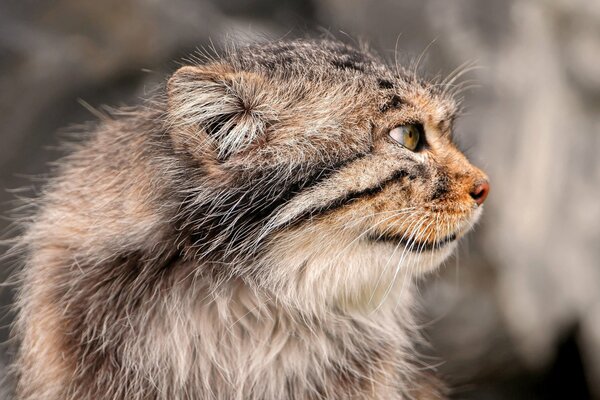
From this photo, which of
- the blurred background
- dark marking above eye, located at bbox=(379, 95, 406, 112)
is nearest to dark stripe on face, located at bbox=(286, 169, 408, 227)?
dark marking above eye, located at bbox=(379, 95, 406, 112)

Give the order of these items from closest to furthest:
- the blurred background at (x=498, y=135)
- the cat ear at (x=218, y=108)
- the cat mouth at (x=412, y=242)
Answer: the cat ear at (x=218, y=108), the cat mouth at (x=412, y=242), the blurred background at (x=498, y=135)

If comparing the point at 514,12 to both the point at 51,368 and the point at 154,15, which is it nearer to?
the point at 154,15

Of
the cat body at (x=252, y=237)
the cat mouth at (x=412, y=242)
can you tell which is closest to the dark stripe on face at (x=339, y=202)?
the cat body at (x=252, y=237)

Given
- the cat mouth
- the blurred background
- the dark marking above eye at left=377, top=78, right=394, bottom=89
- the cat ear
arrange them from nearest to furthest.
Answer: the cat ear < the cat mouth < the dark marking above eye at left=377, top=78, right=394, bottom=89 < the blurred background

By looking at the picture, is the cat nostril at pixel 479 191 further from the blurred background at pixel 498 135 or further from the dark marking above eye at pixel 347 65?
the blurred background at pixel 498 135

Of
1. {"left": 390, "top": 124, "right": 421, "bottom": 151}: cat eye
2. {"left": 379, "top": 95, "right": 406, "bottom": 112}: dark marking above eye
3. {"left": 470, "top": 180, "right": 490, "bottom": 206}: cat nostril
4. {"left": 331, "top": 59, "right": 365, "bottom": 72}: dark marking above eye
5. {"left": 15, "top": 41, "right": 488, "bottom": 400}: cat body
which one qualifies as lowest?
{"left": 15, "top": 41, "right": 488, "bottom": 400}: cat body

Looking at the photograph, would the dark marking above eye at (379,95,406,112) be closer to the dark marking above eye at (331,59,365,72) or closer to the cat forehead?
the cat forehead
